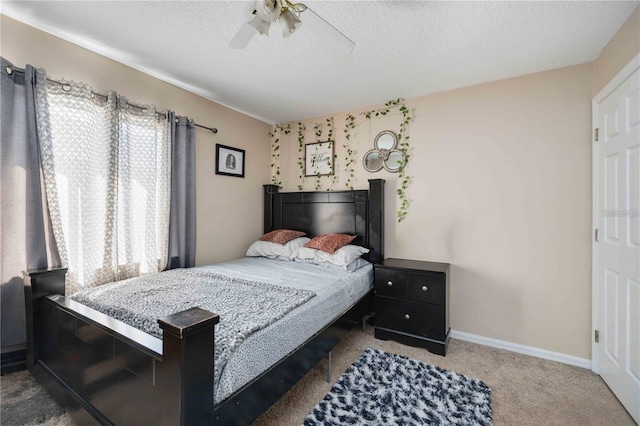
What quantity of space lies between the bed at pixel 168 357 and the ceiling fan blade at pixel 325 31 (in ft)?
5.26

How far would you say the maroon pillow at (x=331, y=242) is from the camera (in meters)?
2.91

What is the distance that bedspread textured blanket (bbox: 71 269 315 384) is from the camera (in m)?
1.34

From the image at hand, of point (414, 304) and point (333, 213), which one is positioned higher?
point (333, 213)

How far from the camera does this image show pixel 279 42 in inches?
81.7

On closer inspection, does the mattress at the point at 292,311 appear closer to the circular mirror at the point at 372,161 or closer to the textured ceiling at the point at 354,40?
the circular mirror at the point at 372,161

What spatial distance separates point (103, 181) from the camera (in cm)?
229

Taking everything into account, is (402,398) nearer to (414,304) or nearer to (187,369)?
(414,304)

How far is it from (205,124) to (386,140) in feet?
6.81

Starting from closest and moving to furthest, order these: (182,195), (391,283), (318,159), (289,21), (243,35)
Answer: (289,21) < (243,35) < (391,283) < (182,195) < (318,159)

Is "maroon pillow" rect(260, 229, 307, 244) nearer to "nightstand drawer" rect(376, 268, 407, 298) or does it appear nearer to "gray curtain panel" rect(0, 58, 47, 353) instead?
"nightstand drawer" rect(376, 268, 407, 298)

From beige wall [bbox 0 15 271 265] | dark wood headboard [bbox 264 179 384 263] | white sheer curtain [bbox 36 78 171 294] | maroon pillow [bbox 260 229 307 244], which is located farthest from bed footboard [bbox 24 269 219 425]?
dark wood headboard [bbox 264 179 384 263]

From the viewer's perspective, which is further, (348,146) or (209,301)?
(348,146)

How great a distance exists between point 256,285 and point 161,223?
1.28 metres

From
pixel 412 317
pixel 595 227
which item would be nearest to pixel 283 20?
pixel 412 317
